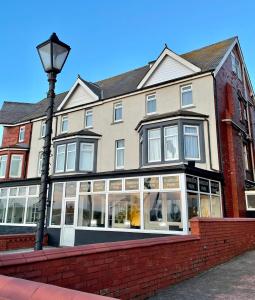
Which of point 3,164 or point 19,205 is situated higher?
point 3,164

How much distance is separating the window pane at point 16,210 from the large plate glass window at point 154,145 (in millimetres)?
8924

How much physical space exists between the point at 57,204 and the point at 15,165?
9.85 metres

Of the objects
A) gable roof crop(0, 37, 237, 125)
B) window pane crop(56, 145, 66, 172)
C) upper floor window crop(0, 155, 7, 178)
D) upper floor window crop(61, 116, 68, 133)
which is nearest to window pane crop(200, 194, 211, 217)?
gable roof crop(0, 37, 237, 125)

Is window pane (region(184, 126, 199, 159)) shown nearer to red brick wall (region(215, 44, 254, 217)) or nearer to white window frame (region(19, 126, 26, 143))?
red brick wall (region(215, 44, 254, 217))

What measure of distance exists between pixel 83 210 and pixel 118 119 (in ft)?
25.1

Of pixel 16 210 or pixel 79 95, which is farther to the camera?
pixel 79 95

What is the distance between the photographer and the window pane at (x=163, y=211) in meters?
12.9

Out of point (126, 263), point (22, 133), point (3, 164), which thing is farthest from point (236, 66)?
point (3, 164)

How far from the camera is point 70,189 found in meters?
16.9

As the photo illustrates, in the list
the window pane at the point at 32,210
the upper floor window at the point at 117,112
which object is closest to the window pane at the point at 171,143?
the upper floor window at the point at 117,112

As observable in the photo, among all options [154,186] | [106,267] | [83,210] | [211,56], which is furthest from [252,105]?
[106,267]

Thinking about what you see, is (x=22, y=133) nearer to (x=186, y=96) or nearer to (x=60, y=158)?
(x=60, y=158)

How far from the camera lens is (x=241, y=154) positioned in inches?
739

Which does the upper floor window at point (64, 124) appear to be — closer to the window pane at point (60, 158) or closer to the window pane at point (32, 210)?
the window pane at point (60, 158)
